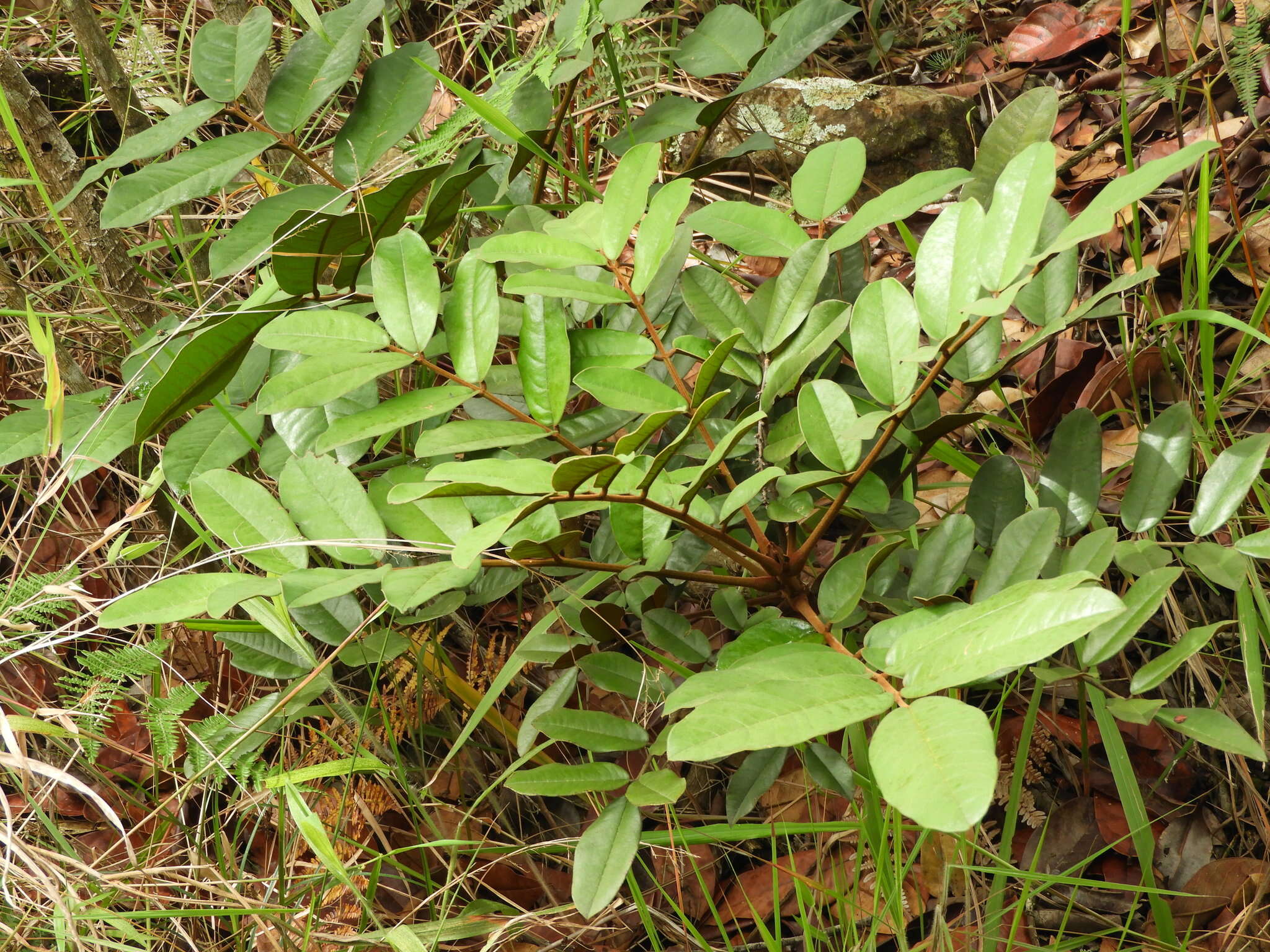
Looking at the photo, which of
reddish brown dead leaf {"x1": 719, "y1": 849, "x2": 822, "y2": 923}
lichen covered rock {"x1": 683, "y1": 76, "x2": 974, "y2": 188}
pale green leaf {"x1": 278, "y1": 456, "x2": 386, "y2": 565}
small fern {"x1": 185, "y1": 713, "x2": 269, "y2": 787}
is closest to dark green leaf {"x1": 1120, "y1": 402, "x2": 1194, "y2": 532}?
reddish brown dead leaf {"x1": 719, "y1": 849, "x2": 822, "y2": 923}

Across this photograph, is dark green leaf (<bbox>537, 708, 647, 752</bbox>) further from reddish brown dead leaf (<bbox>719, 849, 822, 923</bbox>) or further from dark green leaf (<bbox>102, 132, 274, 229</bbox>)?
dark green leaf (<bbox>102, 132, 274, 229</bbox>)

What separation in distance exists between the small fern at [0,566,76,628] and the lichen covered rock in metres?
1.44

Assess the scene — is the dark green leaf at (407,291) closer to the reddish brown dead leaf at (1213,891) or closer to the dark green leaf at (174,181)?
the dark green leaf at (174,181)

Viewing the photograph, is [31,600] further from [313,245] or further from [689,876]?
[689,876]

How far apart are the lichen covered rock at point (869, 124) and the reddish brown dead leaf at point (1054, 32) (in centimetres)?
18

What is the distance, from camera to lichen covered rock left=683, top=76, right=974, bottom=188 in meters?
1.99

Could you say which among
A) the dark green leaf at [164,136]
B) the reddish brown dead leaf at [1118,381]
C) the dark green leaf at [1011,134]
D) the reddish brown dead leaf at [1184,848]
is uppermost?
the dark green leaf at [164,136]

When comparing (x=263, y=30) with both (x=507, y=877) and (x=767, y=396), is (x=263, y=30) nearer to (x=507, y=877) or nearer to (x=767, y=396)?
(x=767, y=396)

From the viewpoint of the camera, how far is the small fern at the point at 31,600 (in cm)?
98

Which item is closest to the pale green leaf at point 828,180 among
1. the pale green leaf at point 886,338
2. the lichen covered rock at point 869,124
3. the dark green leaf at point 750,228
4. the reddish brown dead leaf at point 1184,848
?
the dark green leaf at point 750,228

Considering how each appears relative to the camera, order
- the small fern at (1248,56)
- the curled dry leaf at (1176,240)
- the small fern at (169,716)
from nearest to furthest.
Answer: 1. the small fern at (169,716)
2. the small fern at (1248,56)
3. the curled dry leaf at (1176,240)

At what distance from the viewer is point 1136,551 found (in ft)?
2.88

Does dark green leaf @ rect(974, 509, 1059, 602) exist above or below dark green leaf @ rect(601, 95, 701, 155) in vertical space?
below

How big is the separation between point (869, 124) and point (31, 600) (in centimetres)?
169
